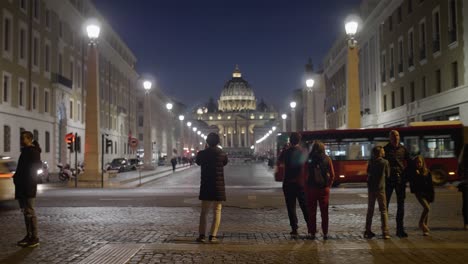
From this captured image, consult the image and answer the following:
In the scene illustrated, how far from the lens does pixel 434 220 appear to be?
1384 centimetres

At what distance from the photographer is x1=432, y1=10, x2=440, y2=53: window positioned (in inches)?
1464

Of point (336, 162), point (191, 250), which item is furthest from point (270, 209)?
point (336, 162)

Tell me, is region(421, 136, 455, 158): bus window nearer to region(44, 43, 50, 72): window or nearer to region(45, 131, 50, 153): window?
region(45, 131, 50, 153): window

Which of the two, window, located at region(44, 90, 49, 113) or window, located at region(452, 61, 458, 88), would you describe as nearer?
window, located at region(452, 61, 458, 88)

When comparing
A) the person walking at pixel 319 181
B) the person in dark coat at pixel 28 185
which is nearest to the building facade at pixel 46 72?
the person in dark coat at pixel 28 185

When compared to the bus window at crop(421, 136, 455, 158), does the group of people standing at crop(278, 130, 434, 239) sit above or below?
below

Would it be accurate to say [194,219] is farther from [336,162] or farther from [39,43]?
[39,43]

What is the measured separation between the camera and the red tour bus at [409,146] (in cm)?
2848

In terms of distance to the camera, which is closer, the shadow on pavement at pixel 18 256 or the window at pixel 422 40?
the shadow on pavement at pixel 18 256

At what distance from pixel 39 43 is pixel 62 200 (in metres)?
27.9

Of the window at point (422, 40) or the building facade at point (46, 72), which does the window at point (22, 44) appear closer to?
the building facade at point (46, 72)

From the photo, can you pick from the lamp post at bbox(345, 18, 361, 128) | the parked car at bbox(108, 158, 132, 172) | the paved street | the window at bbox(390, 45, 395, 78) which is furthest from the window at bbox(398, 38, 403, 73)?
the paved street

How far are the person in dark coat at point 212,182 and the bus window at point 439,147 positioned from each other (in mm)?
20299

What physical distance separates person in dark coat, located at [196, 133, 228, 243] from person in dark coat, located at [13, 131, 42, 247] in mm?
→ 2681
